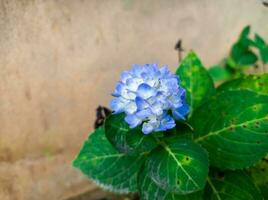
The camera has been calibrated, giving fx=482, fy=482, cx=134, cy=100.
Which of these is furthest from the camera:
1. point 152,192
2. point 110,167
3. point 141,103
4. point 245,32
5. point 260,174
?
point 245,32

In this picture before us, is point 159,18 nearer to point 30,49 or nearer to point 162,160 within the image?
point 30,49

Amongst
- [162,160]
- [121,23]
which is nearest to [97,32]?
[121,23]

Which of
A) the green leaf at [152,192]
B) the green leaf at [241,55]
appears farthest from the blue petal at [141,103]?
the green leaf at [241,55]

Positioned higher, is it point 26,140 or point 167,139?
point 26,140

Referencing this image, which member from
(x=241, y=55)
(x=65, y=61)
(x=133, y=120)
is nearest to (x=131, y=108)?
(x=133, y=120)

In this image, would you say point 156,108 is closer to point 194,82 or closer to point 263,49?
point 194,82

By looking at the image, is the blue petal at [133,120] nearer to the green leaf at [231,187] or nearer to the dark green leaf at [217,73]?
the green leaf at [231,187]
